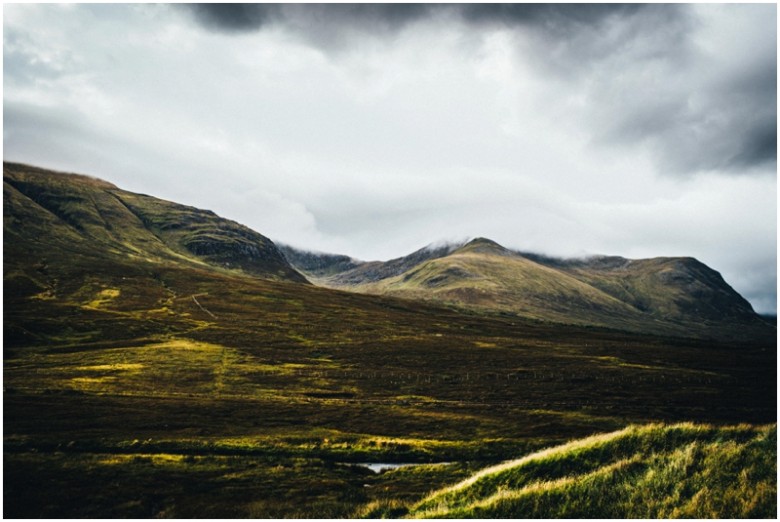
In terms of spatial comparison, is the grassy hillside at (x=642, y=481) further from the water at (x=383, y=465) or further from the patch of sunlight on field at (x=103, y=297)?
the patch of sunlight on field at (x=103, y=297)

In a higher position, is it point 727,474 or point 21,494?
point 727,474

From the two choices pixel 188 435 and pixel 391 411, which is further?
pixel 391 411

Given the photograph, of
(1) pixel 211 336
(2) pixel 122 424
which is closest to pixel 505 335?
(1) pixel 211 336

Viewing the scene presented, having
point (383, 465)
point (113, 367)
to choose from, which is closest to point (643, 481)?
point (383, 465)

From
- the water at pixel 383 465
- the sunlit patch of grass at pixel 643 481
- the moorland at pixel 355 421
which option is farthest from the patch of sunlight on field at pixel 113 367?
the sunlit patch of grass at pixel 643 481

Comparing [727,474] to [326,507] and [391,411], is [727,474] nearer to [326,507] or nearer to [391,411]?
[326,507]

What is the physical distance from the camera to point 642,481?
18.8 meters

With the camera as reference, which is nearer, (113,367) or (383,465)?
(383,465)

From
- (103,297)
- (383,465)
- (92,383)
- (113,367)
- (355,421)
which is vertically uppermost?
(103,297)

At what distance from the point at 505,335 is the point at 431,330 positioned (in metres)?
26.5

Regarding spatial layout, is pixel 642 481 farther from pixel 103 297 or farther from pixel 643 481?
pixel 103 297

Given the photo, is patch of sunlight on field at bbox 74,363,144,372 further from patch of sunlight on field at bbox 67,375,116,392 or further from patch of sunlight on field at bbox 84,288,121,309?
patch of sunlight on field at bbox 84,288,121,309

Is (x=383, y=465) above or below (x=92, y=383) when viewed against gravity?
above

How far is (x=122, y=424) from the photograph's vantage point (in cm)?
5100
